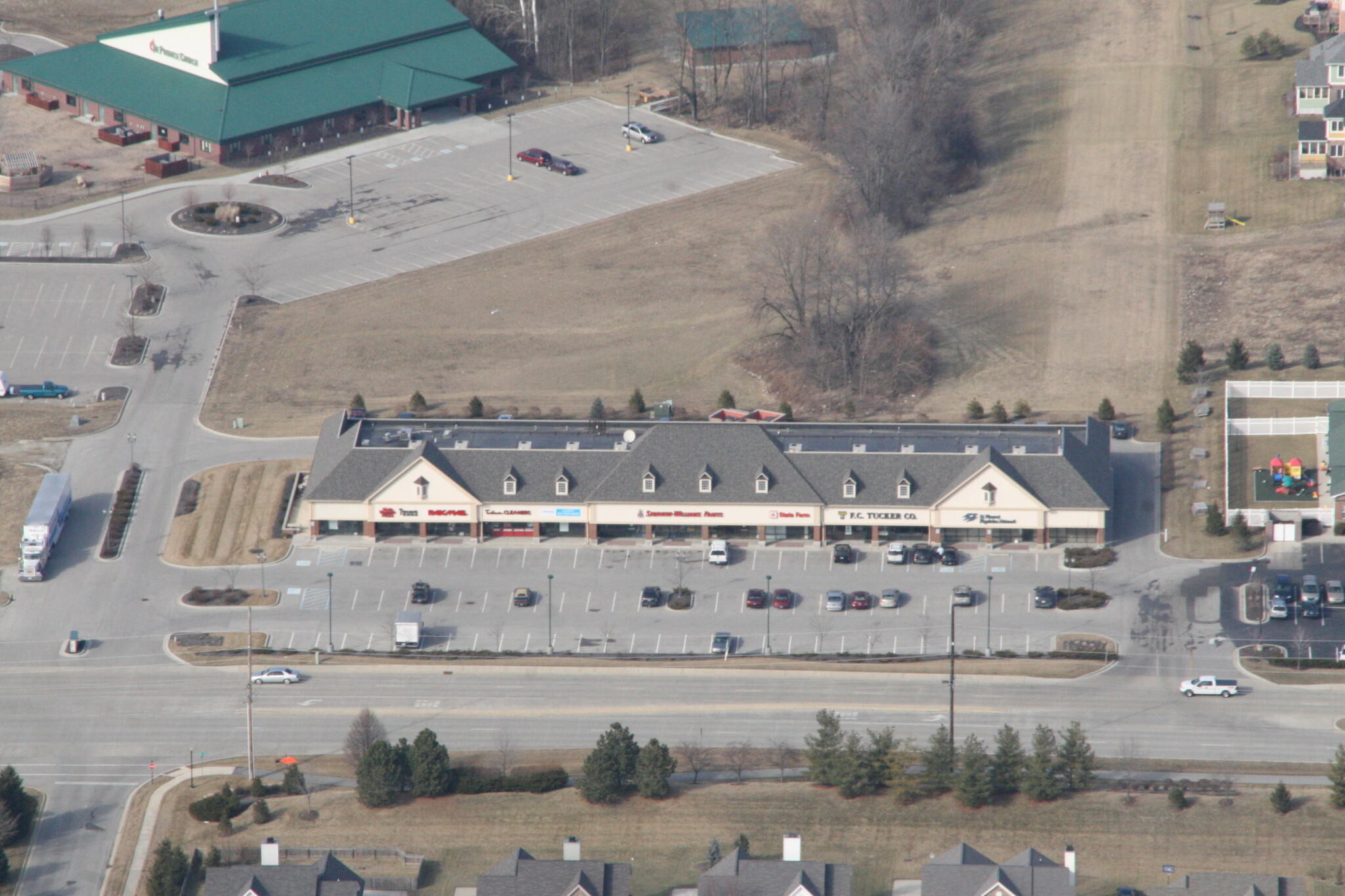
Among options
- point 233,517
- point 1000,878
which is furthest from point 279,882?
point 233,517

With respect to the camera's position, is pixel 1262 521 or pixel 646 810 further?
pixel 1262 521

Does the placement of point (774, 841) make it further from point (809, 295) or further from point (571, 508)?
point (809, 295)

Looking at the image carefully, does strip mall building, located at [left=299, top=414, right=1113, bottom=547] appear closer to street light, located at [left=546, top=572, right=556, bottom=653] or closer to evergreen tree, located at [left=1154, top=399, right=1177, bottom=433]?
street light, located at [left=546, top=572, right=556, bottom=653]

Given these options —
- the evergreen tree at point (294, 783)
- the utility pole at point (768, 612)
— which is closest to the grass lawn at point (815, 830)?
the evergreen tree at point (294, 783)

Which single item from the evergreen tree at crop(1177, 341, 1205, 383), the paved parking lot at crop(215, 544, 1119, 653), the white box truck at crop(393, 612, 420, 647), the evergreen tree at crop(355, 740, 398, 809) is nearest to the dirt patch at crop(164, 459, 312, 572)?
the paved parking lot at crop(215, 544, 1119, 653)

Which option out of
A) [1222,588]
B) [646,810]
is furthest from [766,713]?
[1222,588]

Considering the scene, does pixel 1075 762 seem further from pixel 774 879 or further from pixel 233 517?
pixel 233 517
